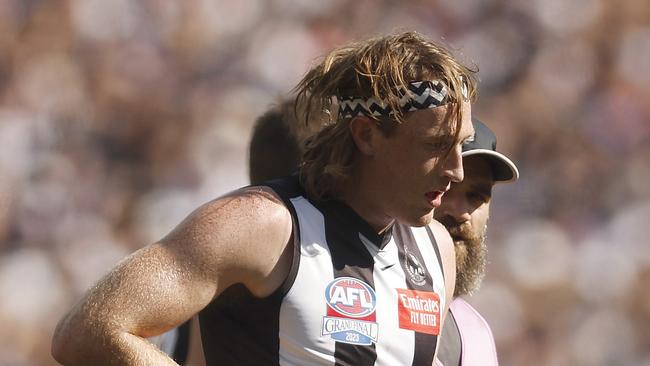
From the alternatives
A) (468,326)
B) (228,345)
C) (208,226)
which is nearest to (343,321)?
(228,345)

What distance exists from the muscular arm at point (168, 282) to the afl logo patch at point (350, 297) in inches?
7.4

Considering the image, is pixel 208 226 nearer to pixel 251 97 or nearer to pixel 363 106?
pixel 363 106

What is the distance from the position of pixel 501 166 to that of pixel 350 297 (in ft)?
3.14

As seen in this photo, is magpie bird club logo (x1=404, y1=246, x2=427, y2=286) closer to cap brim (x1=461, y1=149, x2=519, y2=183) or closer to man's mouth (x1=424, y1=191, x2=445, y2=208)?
man's mouth (x1=424, y1=191, x2=445, y2=208)

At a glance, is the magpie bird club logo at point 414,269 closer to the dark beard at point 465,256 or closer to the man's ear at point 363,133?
the man's ear at point 363,133

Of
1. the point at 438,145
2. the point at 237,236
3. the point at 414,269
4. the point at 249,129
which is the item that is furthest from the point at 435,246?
the point at 249,129

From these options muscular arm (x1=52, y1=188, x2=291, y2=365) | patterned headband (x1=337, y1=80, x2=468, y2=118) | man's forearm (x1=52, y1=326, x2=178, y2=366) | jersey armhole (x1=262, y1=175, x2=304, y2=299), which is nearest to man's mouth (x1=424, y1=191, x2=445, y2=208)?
patterned headband (x1=337, y1=80, x2=468, y2=118)

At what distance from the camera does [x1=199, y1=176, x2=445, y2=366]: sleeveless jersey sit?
253cm

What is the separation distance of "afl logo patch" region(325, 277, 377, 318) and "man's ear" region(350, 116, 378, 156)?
13.3 inches

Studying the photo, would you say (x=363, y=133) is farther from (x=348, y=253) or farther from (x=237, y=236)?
(x=237, y=236)

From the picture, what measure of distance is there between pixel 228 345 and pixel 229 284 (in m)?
0.24

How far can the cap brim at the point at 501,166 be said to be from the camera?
10.6 feet

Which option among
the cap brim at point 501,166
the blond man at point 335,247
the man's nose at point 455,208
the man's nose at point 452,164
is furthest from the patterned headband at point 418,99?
the man's nose at point 455,208

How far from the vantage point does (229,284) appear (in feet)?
7.92
